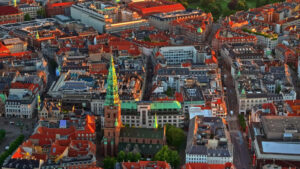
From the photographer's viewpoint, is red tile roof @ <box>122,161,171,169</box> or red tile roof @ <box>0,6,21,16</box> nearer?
red tile roof @ <box>122,161,171,169</box>

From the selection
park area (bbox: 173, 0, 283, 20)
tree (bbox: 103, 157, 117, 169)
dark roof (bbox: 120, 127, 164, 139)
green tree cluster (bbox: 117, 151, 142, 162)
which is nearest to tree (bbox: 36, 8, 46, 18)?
park area (bbox: 173, 0, 283, 20)

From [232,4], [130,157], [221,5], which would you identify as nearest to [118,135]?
[130,157]

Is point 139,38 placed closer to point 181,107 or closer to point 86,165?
point 181,107

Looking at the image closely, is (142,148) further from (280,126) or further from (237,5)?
(237,5)

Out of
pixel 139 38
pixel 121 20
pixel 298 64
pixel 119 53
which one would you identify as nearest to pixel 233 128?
pixel 298 64

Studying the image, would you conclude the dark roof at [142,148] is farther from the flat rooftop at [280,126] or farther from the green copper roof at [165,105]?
the flat rooftop at [280,126]

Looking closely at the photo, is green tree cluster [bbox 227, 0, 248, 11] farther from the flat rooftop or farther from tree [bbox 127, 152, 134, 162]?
tree [bbox 127, 152, 134, 162]
